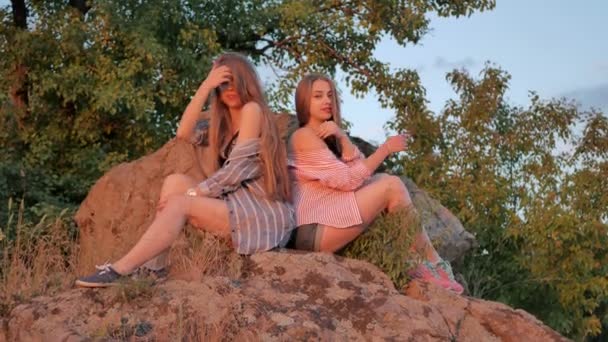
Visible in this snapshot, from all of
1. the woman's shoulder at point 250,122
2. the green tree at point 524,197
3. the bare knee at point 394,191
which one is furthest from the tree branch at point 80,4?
the bare knee at point 394,191

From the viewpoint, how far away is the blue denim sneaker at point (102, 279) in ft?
21.8

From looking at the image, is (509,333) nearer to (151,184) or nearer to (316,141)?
(316,141)

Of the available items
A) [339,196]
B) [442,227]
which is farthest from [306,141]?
[442,227]

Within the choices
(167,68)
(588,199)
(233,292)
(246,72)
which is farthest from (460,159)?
(233,292)

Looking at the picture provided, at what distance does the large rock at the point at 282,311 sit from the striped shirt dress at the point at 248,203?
0.12 metres

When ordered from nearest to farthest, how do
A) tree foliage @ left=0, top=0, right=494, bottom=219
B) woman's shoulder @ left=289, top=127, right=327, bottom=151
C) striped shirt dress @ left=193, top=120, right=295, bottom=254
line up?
striped shirt dress @ left=193, top=120, right=295, bottom=254, woman's shoulder @ left=289, top=127, right=327, bottom=151, tree foliage @ left=0, top=0, right=494, bottom=219

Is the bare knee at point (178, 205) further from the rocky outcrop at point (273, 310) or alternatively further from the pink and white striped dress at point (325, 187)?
the pink and white striped dress at point (325, 187)

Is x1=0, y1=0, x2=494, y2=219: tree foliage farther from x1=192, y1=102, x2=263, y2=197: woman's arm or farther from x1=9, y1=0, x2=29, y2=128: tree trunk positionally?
x1=192, y1=102, x2=263, y2=197: woman's arm

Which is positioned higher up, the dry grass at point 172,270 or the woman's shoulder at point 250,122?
the woman's shoulder at point 250,122

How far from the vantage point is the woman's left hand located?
26.1ft

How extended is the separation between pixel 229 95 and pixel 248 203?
89 cm

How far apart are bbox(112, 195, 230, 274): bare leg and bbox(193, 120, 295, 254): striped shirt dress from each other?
9 centimetres

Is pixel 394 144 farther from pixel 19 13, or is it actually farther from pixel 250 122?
pixel 19 13

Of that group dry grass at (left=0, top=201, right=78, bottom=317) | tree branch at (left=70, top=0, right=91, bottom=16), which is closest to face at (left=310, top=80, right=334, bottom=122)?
dry grass at (left=0, top=201, right=78, bottom=317)
